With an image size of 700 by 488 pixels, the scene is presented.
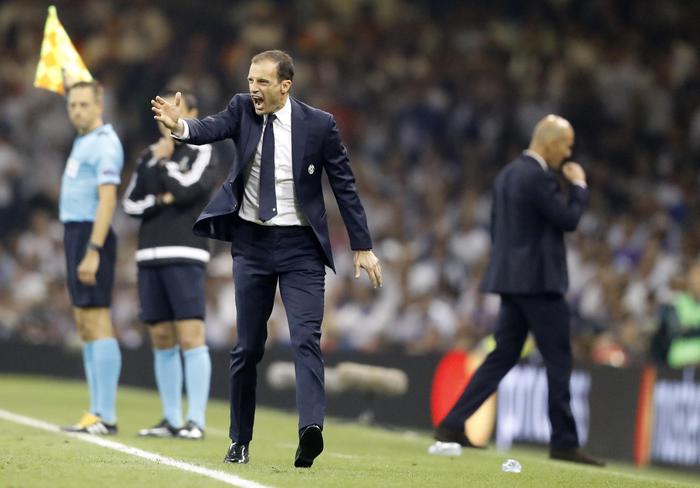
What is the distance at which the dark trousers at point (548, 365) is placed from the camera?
416 inches

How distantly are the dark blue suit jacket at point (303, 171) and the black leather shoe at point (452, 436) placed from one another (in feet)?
8.23

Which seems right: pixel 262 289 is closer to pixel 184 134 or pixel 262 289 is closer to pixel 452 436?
pixel 184 134

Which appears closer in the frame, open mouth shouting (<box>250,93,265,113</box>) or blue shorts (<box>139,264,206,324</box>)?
open mouth shouting (<box>250,93,265,113</box>)

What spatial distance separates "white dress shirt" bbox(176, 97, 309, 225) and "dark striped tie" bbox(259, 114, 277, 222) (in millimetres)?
22

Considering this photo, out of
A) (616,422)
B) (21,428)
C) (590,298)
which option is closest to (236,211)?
(21,428)

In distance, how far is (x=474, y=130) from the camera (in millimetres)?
21234

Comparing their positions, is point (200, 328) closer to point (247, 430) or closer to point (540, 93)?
point (247, 430)

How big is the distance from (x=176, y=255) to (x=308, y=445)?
2.74 metres

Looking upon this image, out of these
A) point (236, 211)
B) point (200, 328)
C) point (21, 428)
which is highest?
point (236, 211)

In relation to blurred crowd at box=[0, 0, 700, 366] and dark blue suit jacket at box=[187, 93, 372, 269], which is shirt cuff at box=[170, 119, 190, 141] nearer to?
dark blue suit jacket at box=[187, 93, 372, 269]

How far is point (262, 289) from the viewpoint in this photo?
8398mm

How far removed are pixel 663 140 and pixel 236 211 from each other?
1257cm

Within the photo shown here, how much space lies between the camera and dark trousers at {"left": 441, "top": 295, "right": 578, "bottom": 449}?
10.6m

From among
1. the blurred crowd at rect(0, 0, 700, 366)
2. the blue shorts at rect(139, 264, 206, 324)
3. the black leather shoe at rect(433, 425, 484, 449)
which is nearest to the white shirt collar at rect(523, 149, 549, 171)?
the black leather shoe at rect(433, 425, 484, 449)
